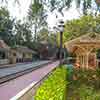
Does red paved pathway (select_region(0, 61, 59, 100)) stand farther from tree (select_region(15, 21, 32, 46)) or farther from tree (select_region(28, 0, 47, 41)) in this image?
tree (select_region(15, 21, 32, 46))

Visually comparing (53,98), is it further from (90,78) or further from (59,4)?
(90,78)

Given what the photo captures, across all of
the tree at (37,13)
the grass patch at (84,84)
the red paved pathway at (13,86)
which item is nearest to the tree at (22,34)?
the red paved pathway at (13,86)

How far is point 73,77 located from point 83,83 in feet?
6.49

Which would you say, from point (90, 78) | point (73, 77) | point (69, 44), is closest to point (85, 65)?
point (69, 44)

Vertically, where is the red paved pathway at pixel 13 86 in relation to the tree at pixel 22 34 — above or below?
below

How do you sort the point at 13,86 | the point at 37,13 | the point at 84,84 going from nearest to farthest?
the point at 37,13 < the point at 84,84 < the point at 13,86

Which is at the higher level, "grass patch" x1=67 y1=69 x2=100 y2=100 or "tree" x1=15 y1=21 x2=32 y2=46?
"tree" x1=15 y1=21 x2=32 y2=46

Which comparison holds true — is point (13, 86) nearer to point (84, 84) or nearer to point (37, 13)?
point (84, 84)

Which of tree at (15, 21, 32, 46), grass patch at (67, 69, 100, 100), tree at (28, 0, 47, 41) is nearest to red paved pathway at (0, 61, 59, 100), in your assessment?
grass patch at (67, 69, 100, 100)

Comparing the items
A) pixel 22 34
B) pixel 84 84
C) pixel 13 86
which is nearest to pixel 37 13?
pixel 84 84

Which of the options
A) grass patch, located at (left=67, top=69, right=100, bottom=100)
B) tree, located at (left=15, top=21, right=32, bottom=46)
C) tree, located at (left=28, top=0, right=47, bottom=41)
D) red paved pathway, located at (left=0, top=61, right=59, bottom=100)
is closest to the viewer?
tree, located at (left=28, top=0, right=47, bottom=41)

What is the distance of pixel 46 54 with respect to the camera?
119m

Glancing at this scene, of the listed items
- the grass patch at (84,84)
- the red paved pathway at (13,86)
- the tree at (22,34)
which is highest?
the tree at (22,34)

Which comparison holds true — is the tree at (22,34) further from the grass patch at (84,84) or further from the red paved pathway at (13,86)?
the grass patch at (84,84)
